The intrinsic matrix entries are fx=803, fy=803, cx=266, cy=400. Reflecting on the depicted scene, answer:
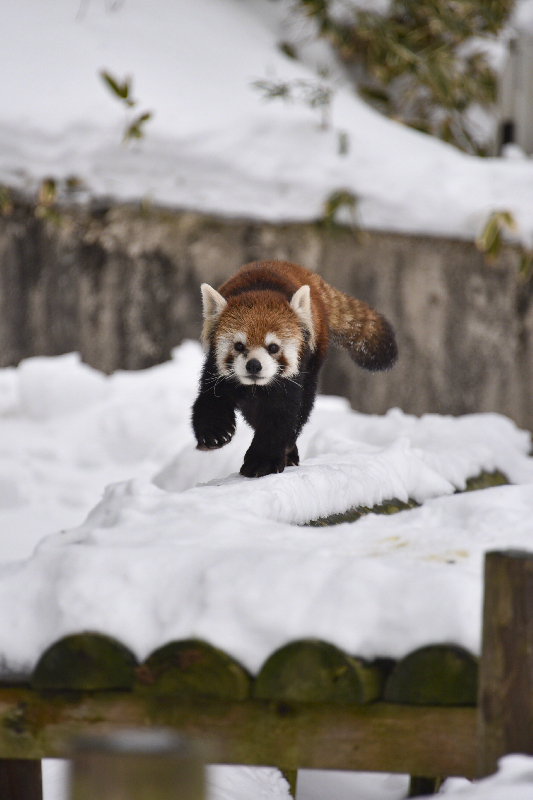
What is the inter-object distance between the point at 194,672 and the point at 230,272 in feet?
17.8

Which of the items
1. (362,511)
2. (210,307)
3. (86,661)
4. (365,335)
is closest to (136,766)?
(86,661)

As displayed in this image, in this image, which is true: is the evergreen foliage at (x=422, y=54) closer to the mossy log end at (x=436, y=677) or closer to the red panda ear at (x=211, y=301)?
the red panda ear at (x=211, y=301)

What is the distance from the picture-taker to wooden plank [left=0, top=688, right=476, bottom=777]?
5.16ft

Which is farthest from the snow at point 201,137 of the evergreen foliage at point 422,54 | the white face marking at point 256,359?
the white face marking at point 256,359

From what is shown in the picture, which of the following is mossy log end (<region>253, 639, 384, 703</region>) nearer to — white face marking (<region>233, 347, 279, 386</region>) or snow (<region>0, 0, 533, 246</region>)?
white face marking (<region>233, 347, 279, 386</region>)

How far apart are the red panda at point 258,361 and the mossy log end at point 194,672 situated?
3.71 feet

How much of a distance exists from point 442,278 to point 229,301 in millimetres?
4635

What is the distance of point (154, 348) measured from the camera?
6.72 meters

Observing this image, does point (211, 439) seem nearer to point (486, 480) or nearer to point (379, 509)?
point (379, 509)

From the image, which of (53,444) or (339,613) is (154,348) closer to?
(53,444)

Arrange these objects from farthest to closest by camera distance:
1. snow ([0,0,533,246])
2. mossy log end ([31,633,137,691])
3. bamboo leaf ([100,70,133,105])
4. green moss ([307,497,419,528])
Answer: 1. snow ([0,0,533,246])
2. bamboo leaf ([100,70,133,105])
3. green moss ([307,497,419,528])
4. mossy log end ([31,633,137,691])

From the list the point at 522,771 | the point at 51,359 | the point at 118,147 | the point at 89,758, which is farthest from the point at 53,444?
the point at 522,771

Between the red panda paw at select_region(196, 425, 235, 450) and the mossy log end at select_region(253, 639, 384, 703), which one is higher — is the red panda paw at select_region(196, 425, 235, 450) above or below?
above

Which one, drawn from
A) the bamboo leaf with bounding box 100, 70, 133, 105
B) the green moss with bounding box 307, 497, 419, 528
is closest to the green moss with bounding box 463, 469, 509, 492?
the green moss with bounding box 307, 497, 419, 528
